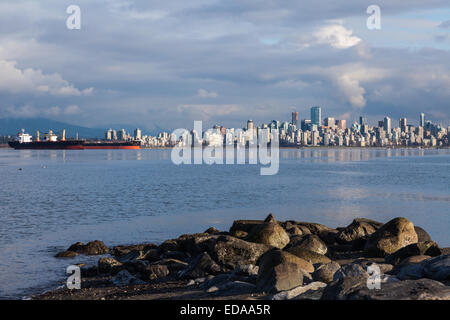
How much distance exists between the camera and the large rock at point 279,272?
1329 cm

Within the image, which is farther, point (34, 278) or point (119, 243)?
point (119, 243)

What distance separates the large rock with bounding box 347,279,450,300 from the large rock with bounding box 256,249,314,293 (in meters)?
2.56

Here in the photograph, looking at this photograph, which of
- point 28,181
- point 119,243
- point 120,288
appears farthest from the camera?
point 28,181

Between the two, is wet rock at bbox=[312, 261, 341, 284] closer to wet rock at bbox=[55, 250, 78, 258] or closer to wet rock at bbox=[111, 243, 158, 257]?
wet rock at bbox=[111, 243, 158, 257]

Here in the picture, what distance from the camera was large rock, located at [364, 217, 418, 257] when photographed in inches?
781

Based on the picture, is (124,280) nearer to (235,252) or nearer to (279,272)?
(235,252)

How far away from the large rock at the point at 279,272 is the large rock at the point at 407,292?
2.56 metres

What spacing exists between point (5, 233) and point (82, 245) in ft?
24.8

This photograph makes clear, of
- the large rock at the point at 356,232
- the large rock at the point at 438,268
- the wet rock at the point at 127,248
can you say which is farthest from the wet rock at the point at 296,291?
the wet rock at the point at 127,248

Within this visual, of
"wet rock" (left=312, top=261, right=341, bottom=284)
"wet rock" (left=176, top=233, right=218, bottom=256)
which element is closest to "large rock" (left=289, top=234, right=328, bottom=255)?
"wet rock" (left=176, top=233, right=218, bottom=256)
